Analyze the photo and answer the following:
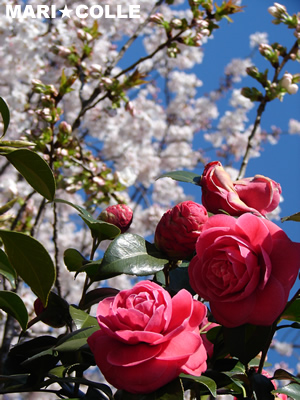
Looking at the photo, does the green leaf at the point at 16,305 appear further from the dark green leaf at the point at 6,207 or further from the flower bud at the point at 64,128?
the flower bud at the point at 64,128

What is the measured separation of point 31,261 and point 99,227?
144mm

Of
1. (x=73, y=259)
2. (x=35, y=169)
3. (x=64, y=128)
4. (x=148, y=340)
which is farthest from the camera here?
(x=64, y=128)

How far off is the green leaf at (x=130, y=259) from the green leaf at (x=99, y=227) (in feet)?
0.20

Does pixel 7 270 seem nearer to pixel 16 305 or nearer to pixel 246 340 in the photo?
pixel 16 305

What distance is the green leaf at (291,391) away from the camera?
1.60ft

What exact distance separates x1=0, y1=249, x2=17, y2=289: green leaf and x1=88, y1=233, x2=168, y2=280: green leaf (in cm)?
9

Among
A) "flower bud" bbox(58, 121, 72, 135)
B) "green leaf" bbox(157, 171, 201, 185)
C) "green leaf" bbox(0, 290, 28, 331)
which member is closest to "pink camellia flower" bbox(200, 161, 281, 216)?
"green leaf" bbox(157, 171, 201, 185)

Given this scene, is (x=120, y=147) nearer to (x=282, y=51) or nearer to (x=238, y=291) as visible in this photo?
(x=282, y=51)

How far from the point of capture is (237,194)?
565 mm

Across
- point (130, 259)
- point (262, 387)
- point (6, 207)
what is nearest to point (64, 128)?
point (6, 207)

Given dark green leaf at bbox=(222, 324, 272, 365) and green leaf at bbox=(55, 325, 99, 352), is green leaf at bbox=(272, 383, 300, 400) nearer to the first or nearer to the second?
dark green leaf at bbox=(222, 324, 272, 365)

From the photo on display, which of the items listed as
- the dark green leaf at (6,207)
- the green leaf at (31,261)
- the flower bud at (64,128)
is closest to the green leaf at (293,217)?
the green leaf at (31,261)

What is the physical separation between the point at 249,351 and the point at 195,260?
96 millimetres

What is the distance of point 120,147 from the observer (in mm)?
4465
